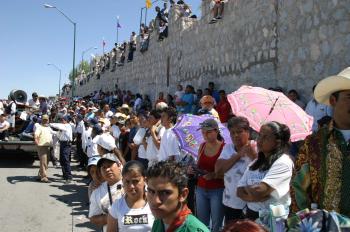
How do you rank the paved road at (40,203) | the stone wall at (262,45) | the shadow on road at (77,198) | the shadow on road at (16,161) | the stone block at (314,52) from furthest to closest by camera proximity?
the shadow on road at (16,161) < the stone block at (314,52) < the stone wall at (262,45) < the shadow on road at (77,198) < the paved road at (40,203)

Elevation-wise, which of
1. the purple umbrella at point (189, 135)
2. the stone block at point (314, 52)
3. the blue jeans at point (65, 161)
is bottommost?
the blue jeans at point (65, 161)

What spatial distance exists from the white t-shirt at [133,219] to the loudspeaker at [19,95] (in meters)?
13.2

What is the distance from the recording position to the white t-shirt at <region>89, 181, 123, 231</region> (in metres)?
3.54

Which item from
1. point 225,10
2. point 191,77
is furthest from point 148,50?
point 225,10

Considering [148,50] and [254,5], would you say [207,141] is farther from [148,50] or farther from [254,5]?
[148,50]

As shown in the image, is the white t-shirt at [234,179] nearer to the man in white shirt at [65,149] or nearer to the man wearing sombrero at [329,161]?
the man wearing sombrero at [329,161]

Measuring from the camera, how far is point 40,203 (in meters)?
8.09

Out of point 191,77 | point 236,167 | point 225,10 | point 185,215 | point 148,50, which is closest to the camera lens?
point 185,215

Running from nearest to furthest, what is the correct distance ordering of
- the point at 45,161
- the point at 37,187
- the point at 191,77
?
the point at 37,187 < the point at 45,161 < the point at 191,77

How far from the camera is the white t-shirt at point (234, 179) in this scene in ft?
13.8

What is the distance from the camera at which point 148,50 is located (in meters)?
23.8

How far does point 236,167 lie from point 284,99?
100cm

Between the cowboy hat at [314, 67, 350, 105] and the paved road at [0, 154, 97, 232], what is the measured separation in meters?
4.90

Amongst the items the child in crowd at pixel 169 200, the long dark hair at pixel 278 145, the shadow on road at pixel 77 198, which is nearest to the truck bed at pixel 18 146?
the shadow on road at pixel 77 198
